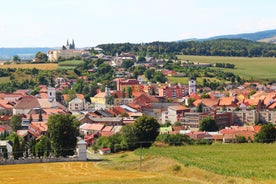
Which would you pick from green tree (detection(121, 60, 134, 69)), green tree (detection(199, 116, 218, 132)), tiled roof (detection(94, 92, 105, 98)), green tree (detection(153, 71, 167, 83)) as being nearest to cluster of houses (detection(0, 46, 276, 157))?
tiled roof (detection(94, 92, 105, 98))

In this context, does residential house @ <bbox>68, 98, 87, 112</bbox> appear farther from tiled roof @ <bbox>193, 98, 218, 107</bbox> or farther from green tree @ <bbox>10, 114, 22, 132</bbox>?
green tree @ <bbox>10, 114, 22, 132</bbox>

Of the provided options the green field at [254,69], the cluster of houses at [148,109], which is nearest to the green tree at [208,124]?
the cluster of houses at [148,109]

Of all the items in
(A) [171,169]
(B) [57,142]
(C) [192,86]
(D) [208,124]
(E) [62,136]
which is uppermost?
(A) [171,169]

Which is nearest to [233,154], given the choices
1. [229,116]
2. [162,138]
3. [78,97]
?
[162,138]

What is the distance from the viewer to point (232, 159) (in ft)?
117

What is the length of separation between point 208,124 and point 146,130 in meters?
21.6

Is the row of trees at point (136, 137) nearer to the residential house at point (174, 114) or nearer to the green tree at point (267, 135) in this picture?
the green tree at point (267, 135)

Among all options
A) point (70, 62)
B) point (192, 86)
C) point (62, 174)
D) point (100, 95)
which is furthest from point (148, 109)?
point (62, 174)

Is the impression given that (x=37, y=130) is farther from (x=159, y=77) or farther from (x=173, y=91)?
(x=159, y=77)

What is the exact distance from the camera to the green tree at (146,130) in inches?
2068

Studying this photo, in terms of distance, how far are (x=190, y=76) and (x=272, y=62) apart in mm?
49038

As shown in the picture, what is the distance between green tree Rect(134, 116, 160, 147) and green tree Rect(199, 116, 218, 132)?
19.3m

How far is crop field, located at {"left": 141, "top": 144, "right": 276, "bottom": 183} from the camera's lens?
2859 centimetres

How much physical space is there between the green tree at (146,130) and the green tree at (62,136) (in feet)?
21.1
